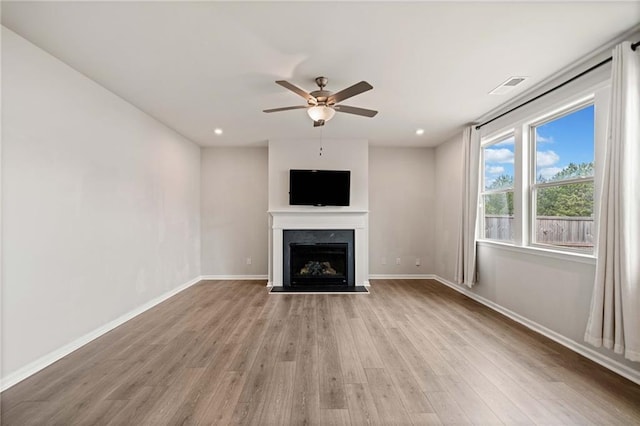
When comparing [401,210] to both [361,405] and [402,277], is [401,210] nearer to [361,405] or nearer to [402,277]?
[402,277]

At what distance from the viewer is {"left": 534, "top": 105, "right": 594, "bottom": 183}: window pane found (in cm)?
271

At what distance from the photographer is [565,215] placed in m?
2.91

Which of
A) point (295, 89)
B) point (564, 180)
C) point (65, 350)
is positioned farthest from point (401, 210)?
point (65, 350)

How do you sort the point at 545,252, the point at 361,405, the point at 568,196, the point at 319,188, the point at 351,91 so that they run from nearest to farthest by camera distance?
the point at 361,405
the point at 351,91
the point at 568,196
the point at 545,252
the point at 319,188

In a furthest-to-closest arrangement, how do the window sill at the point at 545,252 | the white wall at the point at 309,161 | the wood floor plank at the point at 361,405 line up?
the white wall at the point at 309,161 → the window sill at the point at 545,252 → the wood floor plank at the point at 361,405

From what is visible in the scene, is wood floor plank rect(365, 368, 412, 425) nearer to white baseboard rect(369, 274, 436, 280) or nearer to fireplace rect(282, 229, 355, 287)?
fireplace rect(282, 229, 355, 287)

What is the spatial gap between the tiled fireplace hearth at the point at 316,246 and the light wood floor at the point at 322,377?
1522 millimetres

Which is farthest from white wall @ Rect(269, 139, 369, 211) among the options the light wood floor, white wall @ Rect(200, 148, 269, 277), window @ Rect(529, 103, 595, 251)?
window @ Rect(529, 103, 595, 251)

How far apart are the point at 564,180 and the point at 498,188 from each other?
109 cm

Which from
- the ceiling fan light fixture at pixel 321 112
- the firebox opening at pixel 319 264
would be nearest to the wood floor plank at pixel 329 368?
the firebox opening at pixel 319 264

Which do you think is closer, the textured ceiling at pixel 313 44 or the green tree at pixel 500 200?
the textured ceiling at pixel 313 44

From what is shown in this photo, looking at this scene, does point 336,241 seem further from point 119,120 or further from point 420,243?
point 119,120

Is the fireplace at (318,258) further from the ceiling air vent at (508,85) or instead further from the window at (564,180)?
the ceiling air vent at (508,85)

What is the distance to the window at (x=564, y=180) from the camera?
8.82ft
